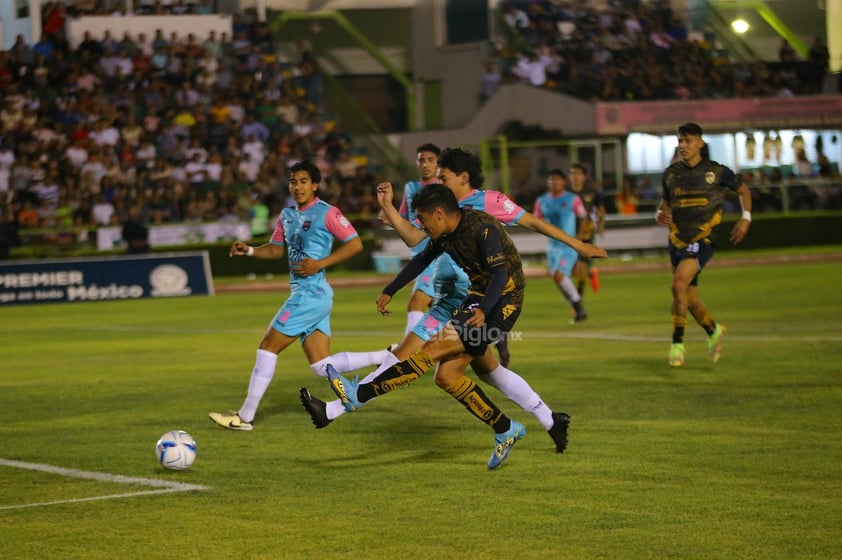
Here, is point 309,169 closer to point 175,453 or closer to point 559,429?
point 175,453

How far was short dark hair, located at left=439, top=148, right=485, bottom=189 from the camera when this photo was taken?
407 inches

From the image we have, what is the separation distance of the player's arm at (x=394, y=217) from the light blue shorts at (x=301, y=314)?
96cm

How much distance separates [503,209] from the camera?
35.1ft

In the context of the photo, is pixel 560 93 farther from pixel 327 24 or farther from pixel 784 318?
pixel 784 318

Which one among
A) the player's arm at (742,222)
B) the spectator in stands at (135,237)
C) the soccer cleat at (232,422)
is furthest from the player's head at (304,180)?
the spectator in stands at (135,237)

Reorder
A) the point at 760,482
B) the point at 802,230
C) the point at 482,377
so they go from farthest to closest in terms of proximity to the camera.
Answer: the point at 802,230
the point at 482,377
the point at 760,482

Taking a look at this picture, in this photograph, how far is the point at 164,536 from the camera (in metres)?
7.80

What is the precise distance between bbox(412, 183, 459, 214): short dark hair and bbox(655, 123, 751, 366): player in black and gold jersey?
240 inches

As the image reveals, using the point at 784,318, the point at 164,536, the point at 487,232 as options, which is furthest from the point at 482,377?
the point at 784,318

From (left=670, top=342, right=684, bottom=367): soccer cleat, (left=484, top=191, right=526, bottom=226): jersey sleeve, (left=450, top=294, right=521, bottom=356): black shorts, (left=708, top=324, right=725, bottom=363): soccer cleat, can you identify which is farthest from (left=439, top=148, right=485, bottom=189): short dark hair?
(left=708, top=324, right=725, bottom=363): soccer cleat

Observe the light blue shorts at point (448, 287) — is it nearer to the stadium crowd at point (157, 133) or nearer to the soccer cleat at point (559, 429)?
the soccer cleat at point (559, 429)

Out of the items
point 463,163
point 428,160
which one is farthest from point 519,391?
point 428,160

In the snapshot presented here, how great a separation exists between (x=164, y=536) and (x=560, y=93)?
3661 cm

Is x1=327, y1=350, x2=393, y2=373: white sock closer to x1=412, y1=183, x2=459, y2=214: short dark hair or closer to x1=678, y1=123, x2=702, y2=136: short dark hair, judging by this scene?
x1=412, y1=183, x2=459, y2=214: short dark hair
